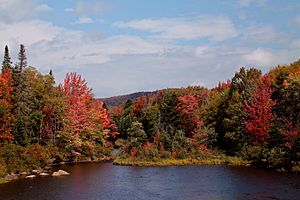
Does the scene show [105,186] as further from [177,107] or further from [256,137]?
[177,107]

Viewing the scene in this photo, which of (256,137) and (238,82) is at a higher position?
(238,82)

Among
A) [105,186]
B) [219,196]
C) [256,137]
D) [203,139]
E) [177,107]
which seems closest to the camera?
[219,196]

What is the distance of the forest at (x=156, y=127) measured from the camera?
59.6 metres

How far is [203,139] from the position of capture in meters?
73.8

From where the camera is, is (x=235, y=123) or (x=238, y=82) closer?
(x=235, y=123)

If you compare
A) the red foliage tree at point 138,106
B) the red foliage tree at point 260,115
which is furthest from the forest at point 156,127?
the red foliage tree at point 138,106

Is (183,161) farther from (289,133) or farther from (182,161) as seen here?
(289,133)

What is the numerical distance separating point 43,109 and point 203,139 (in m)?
27.7

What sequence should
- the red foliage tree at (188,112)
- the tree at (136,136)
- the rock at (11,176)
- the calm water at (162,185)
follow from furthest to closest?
the red foliage tree at (188,112) → the tree at (136,136) → the rock at (11,176) → the calm water at (162,185)

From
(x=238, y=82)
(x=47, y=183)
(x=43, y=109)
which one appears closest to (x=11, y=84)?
(x=43, y=109)

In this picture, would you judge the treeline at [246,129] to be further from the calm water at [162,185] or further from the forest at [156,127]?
the calm water at [162,185]

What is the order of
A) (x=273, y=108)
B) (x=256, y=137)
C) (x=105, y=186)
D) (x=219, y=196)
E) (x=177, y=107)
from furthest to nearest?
1. (x=177, y=107)
2. (x=256, y=137)
3. (x=273, y=108)
4. (x=105, y=186)
5. (x=219, y=196)

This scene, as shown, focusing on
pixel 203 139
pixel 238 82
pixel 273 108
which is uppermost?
pixel 238 82

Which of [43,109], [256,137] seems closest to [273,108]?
[256,137]
